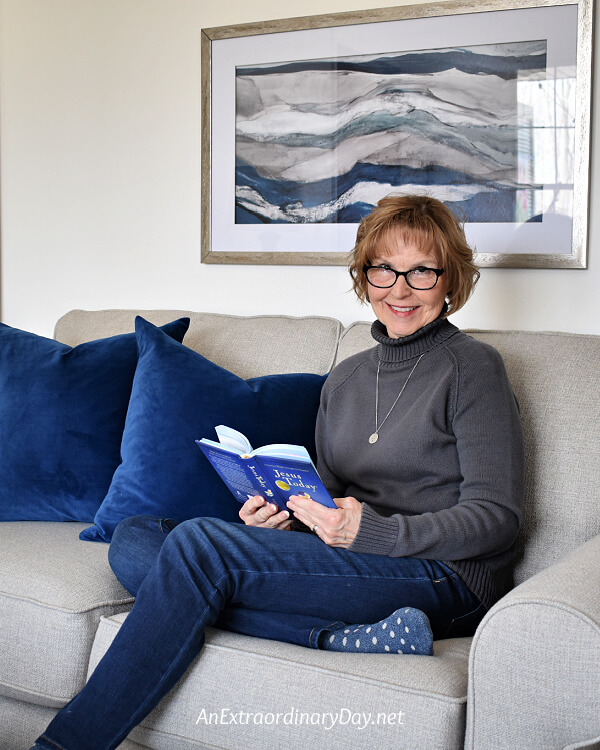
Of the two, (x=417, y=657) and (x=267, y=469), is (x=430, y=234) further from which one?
(x=417, y=657)

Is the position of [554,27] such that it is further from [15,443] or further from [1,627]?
[1,627]

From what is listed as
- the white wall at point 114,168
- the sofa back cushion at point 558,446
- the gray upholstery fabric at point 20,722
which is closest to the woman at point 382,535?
the sofa back cushion at point 558,446

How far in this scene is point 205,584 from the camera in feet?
4.80

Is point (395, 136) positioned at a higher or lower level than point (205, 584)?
higher

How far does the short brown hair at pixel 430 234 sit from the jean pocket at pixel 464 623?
66 cm

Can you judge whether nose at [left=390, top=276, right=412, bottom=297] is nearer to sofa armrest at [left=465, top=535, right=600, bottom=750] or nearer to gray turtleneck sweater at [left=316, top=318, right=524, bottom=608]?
gray turtleneck sweater at [left=316, top=318, right=524, bottom=608]

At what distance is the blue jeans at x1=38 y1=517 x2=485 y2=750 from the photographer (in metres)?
1.39

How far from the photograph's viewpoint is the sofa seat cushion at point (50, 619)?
1.60 metres

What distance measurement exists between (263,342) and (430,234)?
67 cm

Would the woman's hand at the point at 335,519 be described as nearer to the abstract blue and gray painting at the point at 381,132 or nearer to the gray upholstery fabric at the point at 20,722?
the gray upholstery fabric at the point at 20,722

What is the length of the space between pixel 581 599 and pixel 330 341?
1175 millimetres

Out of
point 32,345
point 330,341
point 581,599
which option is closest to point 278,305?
point 330,341

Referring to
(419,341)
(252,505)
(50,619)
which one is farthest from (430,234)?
(50,619)

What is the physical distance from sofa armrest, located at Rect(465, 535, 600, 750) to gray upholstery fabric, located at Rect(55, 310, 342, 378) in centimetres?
107
